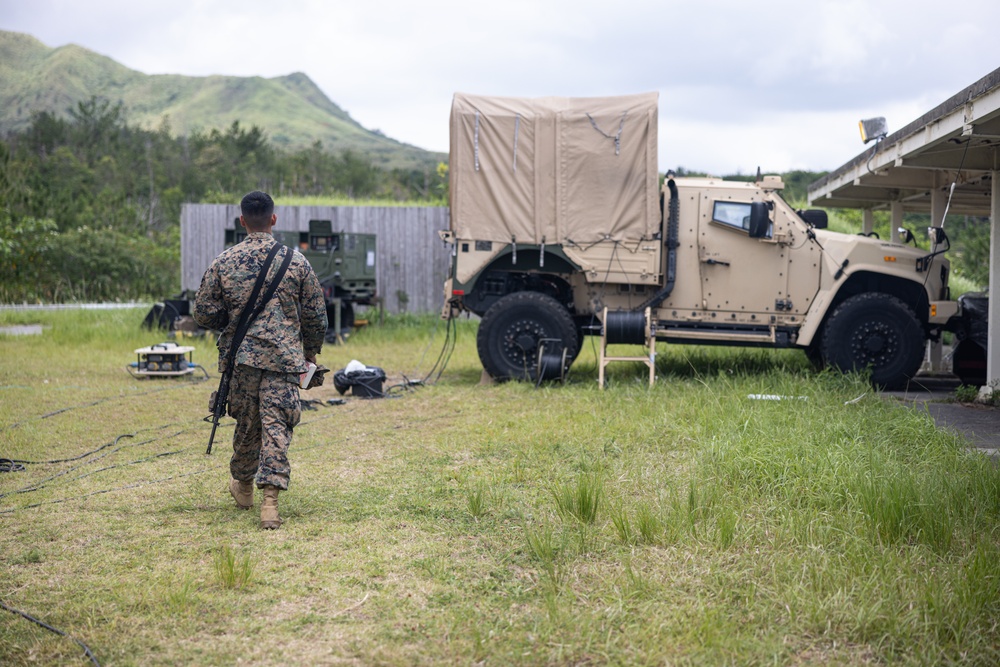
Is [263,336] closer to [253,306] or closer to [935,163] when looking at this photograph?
[253,306]

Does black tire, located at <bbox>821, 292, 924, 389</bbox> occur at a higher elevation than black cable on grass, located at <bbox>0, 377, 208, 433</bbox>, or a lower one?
higher

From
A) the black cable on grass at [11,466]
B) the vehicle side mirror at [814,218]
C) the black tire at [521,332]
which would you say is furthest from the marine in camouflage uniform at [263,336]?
the vehicle side mirror at [814,218]

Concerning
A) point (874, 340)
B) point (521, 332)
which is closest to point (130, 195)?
point (521, 332)

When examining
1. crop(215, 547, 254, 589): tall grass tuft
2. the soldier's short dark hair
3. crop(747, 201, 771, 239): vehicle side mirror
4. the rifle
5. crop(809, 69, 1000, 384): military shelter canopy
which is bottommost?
crop(215, 547, 254, 589): tall grass tuft

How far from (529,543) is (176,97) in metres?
158

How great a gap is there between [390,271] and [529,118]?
29.9 ft

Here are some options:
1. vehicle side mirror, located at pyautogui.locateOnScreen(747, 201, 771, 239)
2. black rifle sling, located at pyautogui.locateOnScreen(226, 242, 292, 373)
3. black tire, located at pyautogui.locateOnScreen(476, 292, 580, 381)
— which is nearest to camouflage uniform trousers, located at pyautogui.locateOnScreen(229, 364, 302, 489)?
black rifle sling, located at pyautogui.locateOnScreen(226, 242, 292, 373)

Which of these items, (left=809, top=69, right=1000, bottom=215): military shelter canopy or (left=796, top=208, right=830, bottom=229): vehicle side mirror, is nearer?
(left=809, top=69, right=1000, bottom=215): military shelter canopy

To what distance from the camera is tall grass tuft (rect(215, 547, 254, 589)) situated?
14.3 ft

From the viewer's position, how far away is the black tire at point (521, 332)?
36.1 feet

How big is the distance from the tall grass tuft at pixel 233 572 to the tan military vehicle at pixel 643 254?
22.1ft

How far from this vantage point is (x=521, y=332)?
11086 millimetres

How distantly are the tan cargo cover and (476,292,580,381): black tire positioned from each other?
73 centimetres

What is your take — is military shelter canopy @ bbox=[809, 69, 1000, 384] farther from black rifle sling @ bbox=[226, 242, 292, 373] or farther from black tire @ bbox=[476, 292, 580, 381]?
black rifle sling @ bbox=[226, 242, 292, 373]
